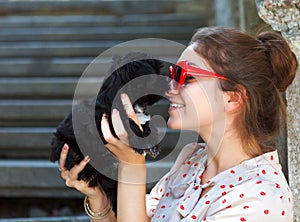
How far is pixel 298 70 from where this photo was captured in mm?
1879

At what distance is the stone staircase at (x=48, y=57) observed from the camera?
145 inches

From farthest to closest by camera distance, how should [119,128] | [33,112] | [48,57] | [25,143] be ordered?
[48,57] → [33,112] → [25,143] → [119,128]

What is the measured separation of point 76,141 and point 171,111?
0.51 metres

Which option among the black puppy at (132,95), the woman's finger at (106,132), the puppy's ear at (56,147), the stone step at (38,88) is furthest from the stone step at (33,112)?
the woman's finger at (106,132)

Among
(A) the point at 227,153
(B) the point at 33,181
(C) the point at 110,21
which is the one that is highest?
(A) the point at 227,153

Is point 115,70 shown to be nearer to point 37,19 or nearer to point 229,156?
point 229,156

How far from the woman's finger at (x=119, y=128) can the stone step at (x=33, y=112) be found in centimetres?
237

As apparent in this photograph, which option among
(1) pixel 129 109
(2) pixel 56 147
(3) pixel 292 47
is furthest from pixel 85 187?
(3) pixel 292 47

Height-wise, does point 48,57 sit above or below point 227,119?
below

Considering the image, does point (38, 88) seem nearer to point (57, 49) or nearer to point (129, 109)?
point (57, 49)

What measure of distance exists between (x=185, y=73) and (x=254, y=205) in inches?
16.2

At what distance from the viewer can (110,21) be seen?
6.24m

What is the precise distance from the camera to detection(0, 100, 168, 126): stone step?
4.18 m

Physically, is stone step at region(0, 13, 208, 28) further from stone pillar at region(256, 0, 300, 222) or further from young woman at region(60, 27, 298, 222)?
young woman at region(60, 27, 298, 222)
